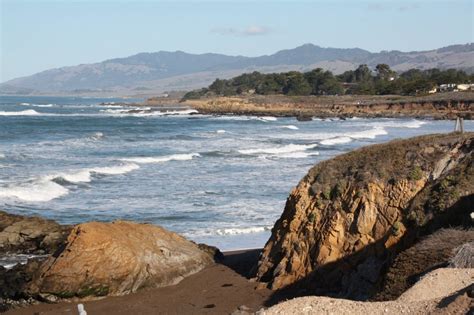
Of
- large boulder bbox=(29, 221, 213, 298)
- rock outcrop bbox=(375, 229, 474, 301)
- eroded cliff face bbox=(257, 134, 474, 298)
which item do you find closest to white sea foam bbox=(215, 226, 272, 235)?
large boulder bbox=(29, 221, 213, 298)


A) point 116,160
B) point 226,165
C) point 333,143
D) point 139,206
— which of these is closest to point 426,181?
point 139,206

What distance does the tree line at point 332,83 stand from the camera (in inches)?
4479

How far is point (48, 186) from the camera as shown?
84.0 ft

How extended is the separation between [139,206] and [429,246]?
1242 cm

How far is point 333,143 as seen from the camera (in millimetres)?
46969

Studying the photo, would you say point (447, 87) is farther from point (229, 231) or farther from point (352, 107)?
point (229, 231)

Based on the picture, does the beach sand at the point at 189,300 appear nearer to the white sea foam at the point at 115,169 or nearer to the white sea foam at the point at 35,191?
the white sea foam at the point at 35,191

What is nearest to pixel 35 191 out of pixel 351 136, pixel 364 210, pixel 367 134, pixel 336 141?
pixel 364 210

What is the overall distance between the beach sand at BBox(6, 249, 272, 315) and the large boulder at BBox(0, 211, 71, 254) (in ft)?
11.0

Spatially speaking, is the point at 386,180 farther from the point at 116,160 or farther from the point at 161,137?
the point at 161,137

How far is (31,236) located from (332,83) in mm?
112852

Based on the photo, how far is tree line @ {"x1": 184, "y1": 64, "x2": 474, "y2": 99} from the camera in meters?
114

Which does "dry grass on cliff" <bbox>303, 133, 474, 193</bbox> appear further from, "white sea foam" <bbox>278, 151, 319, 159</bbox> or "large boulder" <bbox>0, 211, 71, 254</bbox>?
"white sea foam" <bbox>278, 151, 319, 159</bbox>

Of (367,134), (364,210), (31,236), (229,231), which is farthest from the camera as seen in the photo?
(367,134)
